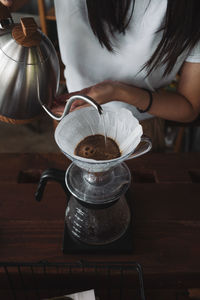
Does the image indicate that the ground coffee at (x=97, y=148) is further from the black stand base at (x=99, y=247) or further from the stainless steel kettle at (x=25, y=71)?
the black stand base at (x=99, y=247)

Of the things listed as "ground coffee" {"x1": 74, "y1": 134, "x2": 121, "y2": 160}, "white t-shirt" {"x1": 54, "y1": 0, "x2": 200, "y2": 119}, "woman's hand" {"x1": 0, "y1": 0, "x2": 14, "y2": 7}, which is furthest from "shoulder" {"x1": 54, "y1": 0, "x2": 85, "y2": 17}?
"ground coffee" {"x1": 74, "y1": 134, "x2": 121, "y2": 160}

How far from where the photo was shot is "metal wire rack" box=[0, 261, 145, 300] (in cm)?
67

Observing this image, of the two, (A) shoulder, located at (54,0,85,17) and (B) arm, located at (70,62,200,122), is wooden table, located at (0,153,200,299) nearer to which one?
(B) arm, located at (70,62,200,122)

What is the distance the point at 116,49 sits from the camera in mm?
940

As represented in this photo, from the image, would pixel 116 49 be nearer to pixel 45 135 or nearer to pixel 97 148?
pixel 97 148

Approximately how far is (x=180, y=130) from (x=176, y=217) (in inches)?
46.2

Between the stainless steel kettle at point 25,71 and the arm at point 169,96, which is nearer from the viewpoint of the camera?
the stainless steel kettle at point 25,71

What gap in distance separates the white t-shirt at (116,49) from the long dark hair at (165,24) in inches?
1.5

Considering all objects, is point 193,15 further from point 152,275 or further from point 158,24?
point 152,275

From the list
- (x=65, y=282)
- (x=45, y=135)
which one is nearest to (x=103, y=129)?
(x=65, y=282)

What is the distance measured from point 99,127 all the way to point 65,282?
0.38 m

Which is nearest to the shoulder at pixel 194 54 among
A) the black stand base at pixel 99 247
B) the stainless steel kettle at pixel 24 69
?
the stainless steel kettle at pixel 24 69

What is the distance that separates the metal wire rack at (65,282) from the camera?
673 mm

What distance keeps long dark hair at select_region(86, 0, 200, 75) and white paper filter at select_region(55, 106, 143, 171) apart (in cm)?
29
